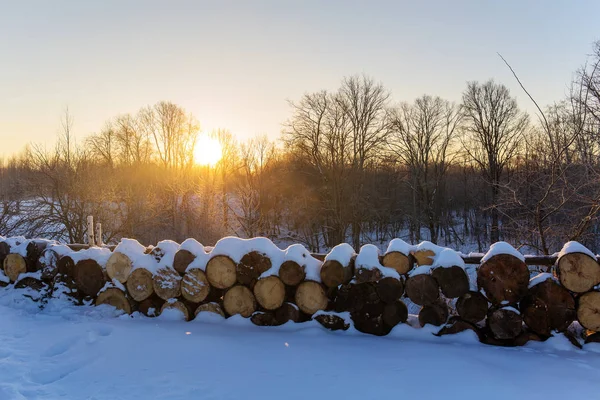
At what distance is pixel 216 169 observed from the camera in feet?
116

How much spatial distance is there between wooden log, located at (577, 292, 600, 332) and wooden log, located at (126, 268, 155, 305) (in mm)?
5407

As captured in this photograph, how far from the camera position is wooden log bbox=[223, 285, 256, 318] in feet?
17.6

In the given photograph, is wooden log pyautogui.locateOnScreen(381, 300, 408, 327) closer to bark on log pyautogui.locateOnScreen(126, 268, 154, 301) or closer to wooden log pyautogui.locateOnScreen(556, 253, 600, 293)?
wooden log pyautogui.locateOnScreen(556, 253, 600, 293)

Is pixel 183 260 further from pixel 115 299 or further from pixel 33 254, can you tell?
pixel 33 254

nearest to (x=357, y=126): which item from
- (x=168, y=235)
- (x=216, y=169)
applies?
(x=216, y=169)

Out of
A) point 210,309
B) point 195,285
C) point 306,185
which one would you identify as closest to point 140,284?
point 195,285

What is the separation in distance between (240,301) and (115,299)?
6.33ft

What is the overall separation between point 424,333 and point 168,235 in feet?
68.2

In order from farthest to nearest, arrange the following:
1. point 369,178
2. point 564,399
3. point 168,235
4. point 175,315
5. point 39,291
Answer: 1. point 369,178
2. point 168,235
3. point 39,291
4. point 175,315
5. point 564,399

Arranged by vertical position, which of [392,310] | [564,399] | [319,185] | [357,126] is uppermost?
[357,126]

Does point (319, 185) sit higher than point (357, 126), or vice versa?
point (357, 126)

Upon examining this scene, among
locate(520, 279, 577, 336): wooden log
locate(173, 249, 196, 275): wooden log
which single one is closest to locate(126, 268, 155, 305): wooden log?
locate(173, 249, 196, 275): wooden log

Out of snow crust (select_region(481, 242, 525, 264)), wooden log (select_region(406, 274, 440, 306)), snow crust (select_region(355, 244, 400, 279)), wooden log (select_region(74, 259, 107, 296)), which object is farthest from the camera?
wooden log (select_region(74, 259, 107, 296))

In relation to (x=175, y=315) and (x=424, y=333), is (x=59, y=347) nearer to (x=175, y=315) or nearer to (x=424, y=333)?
(x=175, y=315)
